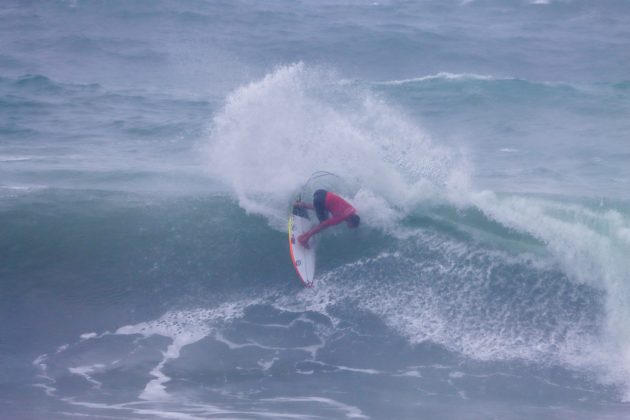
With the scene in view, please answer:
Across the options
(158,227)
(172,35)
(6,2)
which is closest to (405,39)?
(172,35)

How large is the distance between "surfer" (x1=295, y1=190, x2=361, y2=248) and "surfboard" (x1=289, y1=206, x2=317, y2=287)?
122mm

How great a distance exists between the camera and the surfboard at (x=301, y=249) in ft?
33.8

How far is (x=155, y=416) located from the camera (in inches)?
298

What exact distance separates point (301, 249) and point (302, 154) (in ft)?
7.84

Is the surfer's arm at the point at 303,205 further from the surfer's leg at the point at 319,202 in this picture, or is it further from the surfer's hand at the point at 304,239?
the surfer's hand at the point at 304,239

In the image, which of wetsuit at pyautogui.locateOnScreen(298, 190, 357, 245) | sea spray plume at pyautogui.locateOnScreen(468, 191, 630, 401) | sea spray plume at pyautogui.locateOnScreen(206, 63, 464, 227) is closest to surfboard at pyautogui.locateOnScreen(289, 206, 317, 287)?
wetsuit at pyautogui.locateOnScreen(298, 190, 357, 245)

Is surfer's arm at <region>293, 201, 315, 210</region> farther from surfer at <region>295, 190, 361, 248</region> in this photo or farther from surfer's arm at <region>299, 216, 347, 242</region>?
surfer's arm at <region>299, 216, 347, 242</region>

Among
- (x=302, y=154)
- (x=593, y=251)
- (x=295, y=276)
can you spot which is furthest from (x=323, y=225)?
(x=593, y=251)

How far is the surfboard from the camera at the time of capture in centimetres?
1030

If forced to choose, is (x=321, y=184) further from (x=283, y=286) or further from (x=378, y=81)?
(x=378, y=81)

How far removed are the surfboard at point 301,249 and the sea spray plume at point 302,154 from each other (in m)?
0.92

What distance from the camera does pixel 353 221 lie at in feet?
34.3

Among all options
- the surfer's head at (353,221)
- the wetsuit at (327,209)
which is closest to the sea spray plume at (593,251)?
the surfer's head at (353,221)

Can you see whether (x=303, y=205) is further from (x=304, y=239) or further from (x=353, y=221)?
(x=353, y=221)
